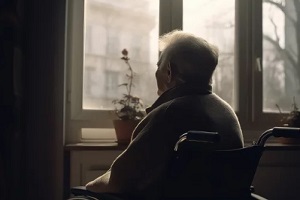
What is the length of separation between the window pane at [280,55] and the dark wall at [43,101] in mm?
1227

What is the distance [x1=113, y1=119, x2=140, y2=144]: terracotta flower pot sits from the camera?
78.2 inches

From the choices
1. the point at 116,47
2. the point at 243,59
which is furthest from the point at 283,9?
the point at 116,47

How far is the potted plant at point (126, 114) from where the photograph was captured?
199 centimetres

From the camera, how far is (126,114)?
6.56ft

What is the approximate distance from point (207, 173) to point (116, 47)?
1.14 m

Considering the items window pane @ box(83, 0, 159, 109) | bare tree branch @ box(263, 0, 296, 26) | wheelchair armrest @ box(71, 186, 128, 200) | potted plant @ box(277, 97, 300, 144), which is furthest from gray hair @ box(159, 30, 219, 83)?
bare tree branch @ box(263, 0, 296, 26)

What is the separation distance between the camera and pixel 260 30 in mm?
2367

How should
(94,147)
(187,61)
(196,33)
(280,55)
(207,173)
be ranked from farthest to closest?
1. (280,55)
2. (196,33)
3. (94,147)
4. (187,61)
5. (207,173)

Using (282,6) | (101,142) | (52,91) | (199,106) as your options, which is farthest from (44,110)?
(282,6)

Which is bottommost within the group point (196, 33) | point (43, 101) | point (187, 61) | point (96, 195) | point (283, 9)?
point (96, 195)

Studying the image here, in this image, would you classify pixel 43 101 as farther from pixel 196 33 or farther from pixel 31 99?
pixel 196 33

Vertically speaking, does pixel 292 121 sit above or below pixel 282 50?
below

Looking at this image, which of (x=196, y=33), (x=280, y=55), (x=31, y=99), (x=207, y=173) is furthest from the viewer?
(x=280, y=55)

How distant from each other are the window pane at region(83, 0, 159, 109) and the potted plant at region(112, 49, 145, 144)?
0.06 metres
